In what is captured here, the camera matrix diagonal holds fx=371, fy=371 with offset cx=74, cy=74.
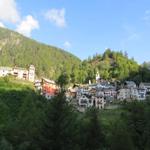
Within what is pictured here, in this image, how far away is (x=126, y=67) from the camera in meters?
139

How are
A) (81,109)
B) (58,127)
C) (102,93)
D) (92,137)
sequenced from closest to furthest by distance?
1. (58,127)
2. (92,137)
3. (81,109)
4. (102,93)

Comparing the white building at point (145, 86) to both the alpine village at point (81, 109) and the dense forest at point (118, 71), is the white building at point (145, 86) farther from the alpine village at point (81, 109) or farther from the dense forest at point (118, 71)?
the dense forest at point (118, 71)

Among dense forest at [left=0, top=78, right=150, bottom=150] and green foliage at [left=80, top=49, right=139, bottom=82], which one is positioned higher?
green foliage at [left=80, top=49, right=139, bottom=82]

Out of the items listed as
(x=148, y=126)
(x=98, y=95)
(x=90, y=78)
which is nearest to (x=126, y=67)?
(x=90, y=78)

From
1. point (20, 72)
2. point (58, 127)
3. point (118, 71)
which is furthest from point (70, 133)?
point (20, 72)

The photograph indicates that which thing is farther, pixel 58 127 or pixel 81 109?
pixel 81 109

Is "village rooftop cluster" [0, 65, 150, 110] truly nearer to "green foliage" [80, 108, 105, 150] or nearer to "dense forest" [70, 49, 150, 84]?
"dense forest" [70, 49, 150, 84]

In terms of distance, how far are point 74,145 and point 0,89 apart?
72.0 meters

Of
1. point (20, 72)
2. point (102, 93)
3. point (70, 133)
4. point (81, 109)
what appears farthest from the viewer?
point (20, 72)

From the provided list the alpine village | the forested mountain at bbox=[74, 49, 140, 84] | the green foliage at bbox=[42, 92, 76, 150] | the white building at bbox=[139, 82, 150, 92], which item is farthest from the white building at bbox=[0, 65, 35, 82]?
the green foliage at bbox=[42, 92, 76, 150]

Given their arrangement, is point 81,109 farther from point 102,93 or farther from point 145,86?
point 145,86

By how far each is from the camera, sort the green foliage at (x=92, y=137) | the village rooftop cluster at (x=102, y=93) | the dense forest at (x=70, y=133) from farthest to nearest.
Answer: the village rooftop cluster at (x=102, y=93) < the green foliage at (x=92, y=137) < the dense forest at (x=70, y=133)

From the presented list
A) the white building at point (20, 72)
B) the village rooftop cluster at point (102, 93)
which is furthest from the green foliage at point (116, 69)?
the white building at point (20, 72)

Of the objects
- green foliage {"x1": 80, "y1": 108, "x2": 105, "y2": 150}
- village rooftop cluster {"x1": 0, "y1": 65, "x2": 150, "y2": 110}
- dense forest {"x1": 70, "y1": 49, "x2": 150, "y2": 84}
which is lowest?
green foliage {"x1": 80, "y1": 108, "x2": 105, "y2": 150}
